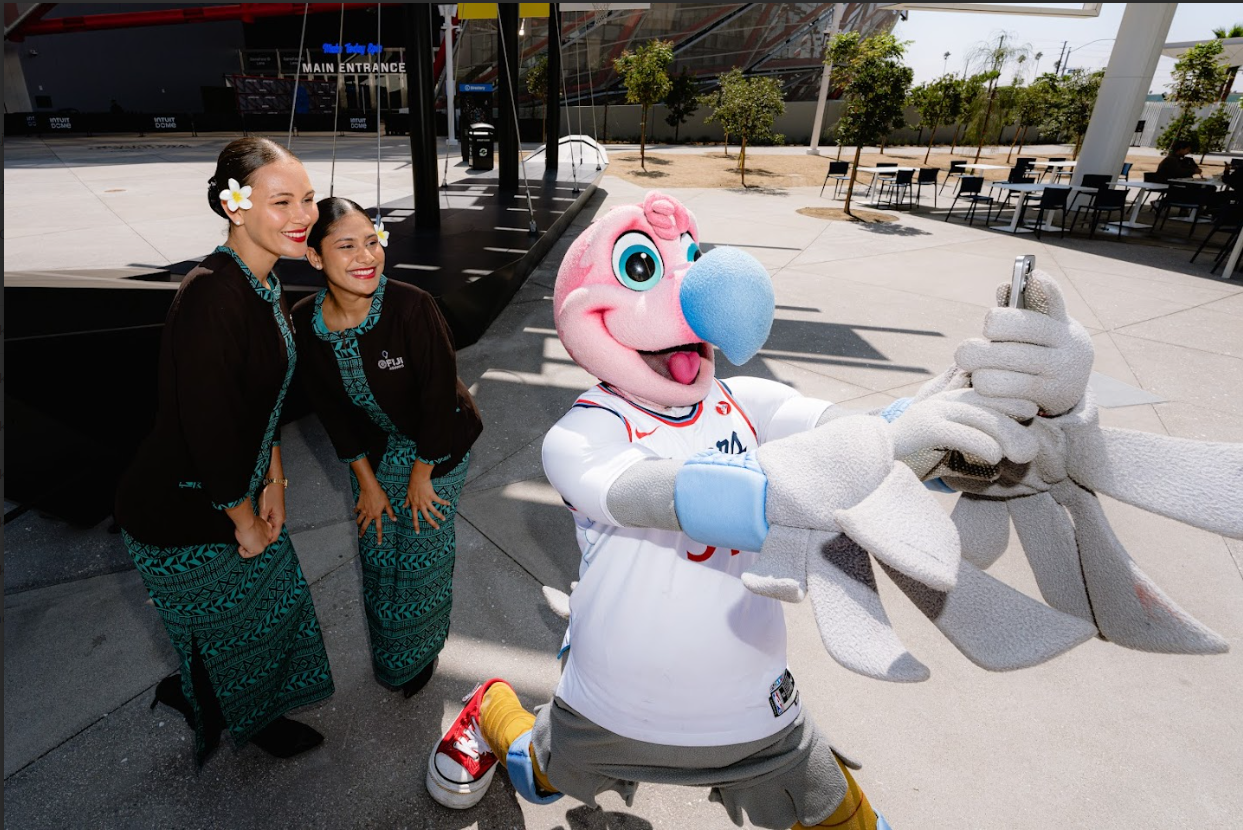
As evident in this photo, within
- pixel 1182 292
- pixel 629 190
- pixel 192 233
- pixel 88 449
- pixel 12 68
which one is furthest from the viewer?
pixel 12 68

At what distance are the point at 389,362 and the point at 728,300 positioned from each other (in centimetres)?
118

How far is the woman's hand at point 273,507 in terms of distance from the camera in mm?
2039

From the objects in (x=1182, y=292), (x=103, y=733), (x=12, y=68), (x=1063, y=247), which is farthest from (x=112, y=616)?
(x=12, y=68)

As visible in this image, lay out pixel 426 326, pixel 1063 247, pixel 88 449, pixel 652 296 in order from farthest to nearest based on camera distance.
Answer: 1. pixel 1063 247
2. pixel 88 449
3. pixel 426 326
4. pixel 652 296

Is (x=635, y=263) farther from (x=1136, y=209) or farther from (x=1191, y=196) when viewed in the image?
(x=1136, y=209)

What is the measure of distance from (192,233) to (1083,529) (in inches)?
416

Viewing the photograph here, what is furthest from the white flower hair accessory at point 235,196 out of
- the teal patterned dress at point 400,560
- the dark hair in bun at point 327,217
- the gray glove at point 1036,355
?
the gray glove at point 1036,355

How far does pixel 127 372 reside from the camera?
325 centimetres

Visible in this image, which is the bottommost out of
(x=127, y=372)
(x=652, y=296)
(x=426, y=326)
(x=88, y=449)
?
(x=88, y=449)

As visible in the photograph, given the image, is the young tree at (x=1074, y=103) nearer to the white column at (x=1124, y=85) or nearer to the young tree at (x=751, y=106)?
the white column at (x=1124, y=85)

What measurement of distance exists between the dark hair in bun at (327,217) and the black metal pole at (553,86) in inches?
415

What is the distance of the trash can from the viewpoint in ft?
45.0

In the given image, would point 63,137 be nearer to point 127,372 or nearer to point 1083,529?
point 127,372

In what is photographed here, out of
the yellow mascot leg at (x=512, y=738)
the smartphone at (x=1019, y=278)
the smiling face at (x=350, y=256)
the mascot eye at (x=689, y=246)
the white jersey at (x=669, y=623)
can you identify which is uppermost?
the smartphone at (x=1019, y=278)
